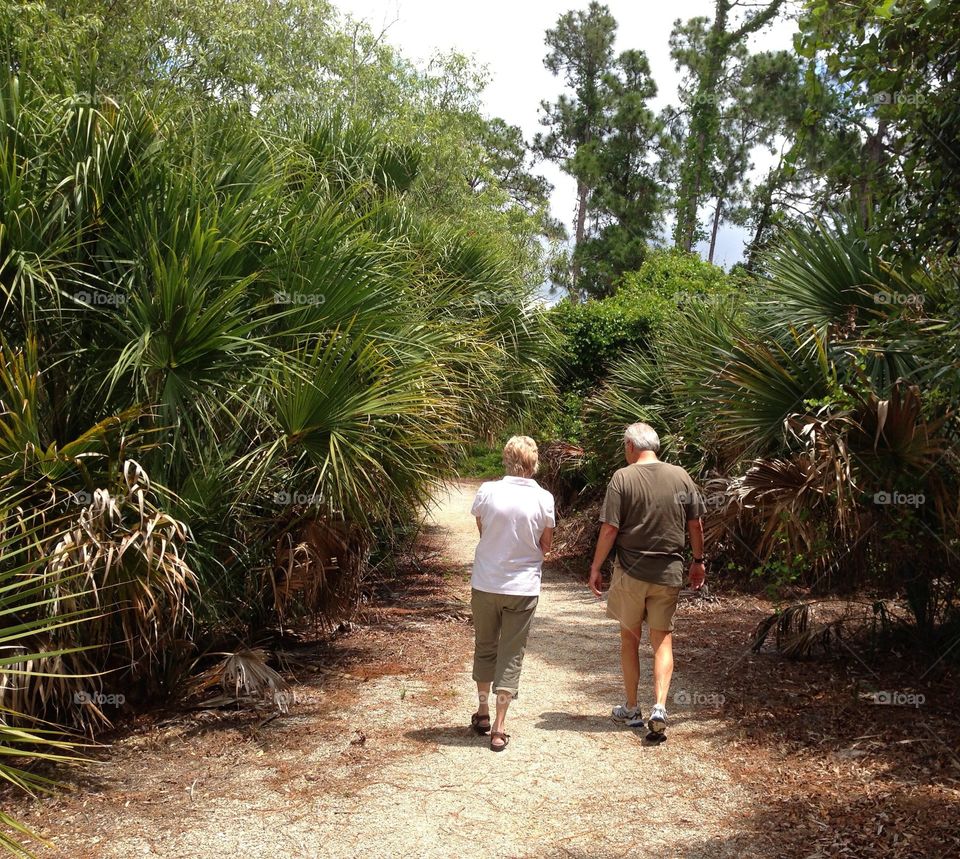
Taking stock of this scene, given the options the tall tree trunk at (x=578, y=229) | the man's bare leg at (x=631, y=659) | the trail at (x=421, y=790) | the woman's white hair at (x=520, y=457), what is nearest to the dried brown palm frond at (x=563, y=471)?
the trail at (x=421, y=790)

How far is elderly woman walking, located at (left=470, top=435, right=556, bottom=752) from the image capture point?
5.25 meters

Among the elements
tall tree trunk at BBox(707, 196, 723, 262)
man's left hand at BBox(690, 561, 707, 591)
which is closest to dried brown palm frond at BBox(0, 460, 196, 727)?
man's left hand at BBox(690, 561, 707, 591)

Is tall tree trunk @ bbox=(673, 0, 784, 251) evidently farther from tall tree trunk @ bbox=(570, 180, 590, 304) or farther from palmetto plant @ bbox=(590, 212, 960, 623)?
palmetto plant @ bbox=(590, 212, 960, 623)

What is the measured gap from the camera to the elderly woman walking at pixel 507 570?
17.2ft

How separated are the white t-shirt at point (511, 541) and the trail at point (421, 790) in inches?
36.6

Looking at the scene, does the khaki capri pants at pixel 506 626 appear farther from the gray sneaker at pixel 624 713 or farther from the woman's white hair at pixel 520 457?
the gray sneaker at pixel 624 713

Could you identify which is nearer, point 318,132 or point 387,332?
point 387,332

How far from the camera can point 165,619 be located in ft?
18.5

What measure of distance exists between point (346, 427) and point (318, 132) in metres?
4.54

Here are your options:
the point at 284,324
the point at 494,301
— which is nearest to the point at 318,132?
the point at 494,301

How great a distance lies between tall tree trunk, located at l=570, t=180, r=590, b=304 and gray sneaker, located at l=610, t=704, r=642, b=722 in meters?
32.0

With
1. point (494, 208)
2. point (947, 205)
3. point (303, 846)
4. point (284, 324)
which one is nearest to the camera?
point (303, 846)

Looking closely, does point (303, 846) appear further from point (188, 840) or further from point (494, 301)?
point (494, 301)

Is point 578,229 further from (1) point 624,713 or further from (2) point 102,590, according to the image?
(2) point 102,590
